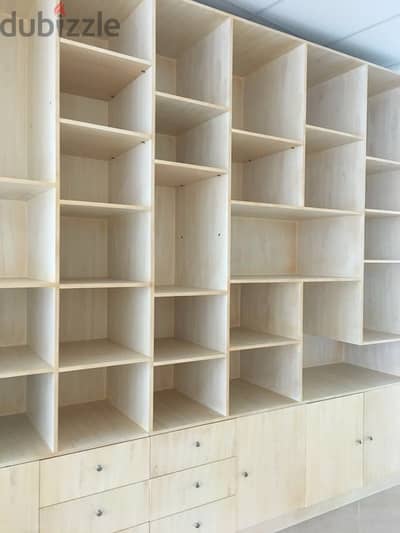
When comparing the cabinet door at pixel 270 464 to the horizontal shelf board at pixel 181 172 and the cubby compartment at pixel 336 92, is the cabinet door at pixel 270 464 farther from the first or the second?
the cubby compartment at pixel 336 92

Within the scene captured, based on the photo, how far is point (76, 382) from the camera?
235cm

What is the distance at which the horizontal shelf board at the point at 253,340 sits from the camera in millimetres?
2296

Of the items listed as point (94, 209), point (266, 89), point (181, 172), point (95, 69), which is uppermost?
point (266, 89)

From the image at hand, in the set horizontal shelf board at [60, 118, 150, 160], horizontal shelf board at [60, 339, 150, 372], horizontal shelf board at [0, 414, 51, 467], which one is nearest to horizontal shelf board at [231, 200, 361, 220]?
horizontal shelf board at [60, 118, 150, 160]

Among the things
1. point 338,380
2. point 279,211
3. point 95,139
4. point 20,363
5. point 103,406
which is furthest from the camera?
point 338,380

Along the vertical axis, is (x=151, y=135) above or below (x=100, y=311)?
above

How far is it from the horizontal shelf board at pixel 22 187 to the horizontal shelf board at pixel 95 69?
55 centimetres

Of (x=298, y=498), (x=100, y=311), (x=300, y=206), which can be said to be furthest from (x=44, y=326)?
(x=298, y=498)

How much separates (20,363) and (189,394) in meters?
0.94

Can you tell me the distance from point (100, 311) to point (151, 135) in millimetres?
941

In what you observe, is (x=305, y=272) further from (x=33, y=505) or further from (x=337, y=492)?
(x=33, y=505)

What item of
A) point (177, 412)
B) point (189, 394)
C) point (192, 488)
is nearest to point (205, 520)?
point (192, 488)

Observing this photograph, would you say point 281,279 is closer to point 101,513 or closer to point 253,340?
point 253,340

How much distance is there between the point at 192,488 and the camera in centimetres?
210
